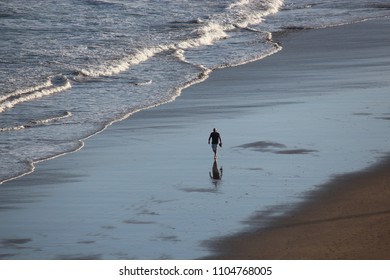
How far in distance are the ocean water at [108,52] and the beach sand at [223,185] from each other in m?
0.97

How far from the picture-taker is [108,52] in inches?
1419

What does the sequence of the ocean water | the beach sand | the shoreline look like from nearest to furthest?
1. the shoreline
2. the beach sand
3. the ocean water

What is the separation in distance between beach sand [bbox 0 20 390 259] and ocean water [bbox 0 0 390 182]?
0.97m

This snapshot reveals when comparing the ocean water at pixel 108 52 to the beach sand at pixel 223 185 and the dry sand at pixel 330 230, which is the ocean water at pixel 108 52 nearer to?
the beach sand at pixel 223 185

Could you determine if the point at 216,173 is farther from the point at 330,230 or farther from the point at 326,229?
the point at 330,230

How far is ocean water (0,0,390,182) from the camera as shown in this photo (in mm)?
24750

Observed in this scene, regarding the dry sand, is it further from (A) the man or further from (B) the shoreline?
(A) the man

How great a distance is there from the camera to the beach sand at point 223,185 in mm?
16141

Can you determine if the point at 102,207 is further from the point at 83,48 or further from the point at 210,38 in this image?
the point at 210,38

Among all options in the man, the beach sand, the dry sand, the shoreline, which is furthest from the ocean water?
the dry sand

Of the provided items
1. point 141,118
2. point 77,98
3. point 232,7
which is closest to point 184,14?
point 232,7

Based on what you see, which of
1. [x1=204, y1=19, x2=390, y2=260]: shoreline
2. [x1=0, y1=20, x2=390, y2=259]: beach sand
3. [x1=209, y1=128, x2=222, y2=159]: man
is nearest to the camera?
[x1=204, y1=19, x2=390, y2=260]: shoreline

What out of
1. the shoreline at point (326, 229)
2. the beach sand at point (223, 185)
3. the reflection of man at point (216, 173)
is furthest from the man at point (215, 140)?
the shoreline at point (326, 229)

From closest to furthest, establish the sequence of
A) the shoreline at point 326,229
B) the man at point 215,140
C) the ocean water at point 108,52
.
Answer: the shoreline at point 326,229, the man at point 215,140, the ocean water at point 108,52
